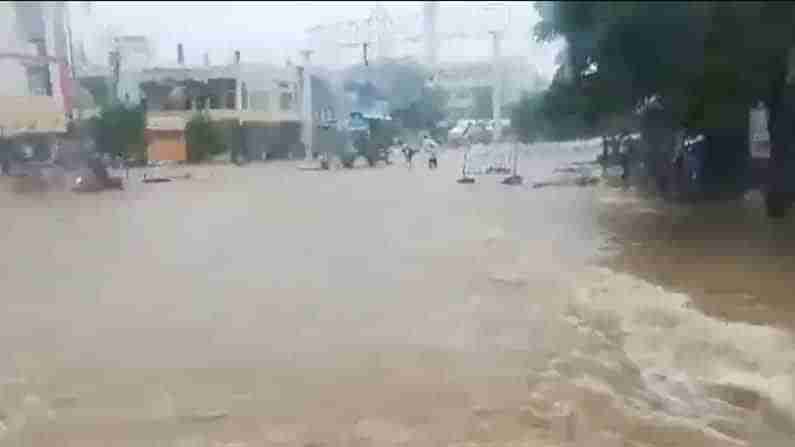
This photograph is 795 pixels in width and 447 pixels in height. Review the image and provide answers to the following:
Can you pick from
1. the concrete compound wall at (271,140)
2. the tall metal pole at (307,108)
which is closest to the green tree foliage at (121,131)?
the concrete compound wall at (271,140)

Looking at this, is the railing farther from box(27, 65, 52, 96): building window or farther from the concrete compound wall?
box(27, 65, 52, 96): building window

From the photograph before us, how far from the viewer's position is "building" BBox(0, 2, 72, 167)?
1.86m

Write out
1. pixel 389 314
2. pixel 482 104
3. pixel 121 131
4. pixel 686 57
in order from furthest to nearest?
pixel 389 314
pixel 482 104
pixel 121 131
pixel 686 57

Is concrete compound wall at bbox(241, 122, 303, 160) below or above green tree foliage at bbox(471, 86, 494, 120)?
below

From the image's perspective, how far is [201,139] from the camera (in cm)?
213

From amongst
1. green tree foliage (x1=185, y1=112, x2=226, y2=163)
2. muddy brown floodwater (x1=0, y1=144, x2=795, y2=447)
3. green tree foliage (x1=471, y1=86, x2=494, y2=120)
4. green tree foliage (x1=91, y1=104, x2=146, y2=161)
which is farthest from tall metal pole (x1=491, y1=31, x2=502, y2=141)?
green tree foliage (x1=91, y1=104, x2=146, y2=161)

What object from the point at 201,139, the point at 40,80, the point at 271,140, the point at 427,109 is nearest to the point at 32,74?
the point at 40,80

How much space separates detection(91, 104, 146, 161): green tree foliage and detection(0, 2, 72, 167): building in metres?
0.07

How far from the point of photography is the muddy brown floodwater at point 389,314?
1.77m

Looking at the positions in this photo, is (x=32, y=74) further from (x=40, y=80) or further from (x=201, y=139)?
(x=201, y=139)

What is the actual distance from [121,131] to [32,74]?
0.21 metres

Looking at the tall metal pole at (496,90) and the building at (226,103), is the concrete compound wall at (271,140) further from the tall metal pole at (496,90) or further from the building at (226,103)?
the tall metal pole at (496,90)

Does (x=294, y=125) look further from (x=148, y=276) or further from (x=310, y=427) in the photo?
(x=310, y=427)

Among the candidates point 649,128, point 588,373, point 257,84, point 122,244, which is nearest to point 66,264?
point 122,244
